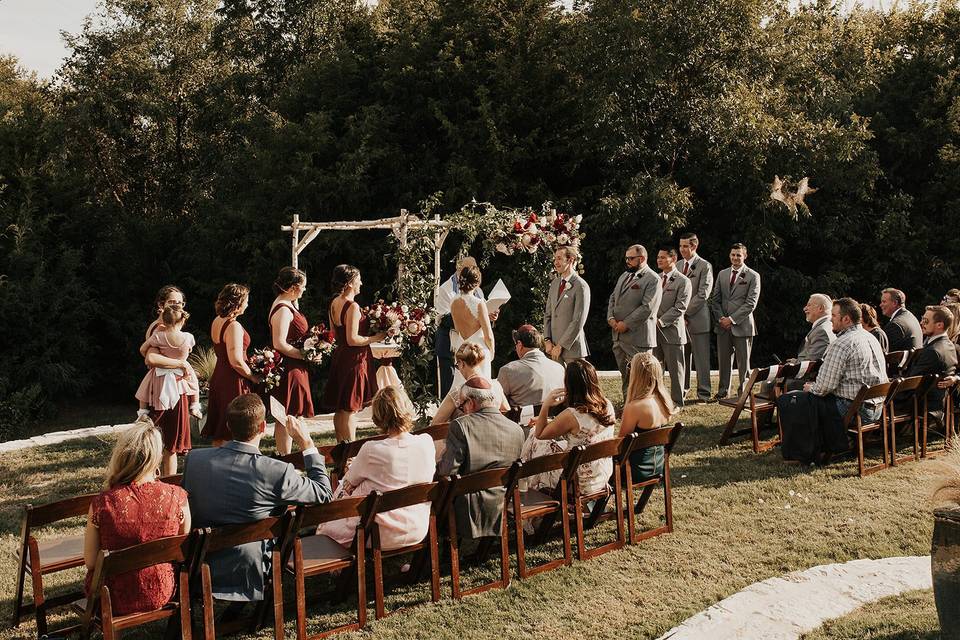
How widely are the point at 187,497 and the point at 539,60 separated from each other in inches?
665

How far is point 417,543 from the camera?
4902mm

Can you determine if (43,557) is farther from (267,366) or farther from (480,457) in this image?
(267,366)

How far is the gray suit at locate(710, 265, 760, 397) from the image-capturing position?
34.3 feet

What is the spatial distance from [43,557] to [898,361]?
759 centimetres

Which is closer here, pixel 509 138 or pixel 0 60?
pixel 509 138

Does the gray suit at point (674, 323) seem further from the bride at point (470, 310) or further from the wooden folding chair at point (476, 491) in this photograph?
the wooden folding chair at point (476, 491)

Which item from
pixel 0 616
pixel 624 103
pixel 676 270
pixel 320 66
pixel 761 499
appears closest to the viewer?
pixel 0 616

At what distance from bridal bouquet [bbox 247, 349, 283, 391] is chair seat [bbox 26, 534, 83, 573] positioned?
2261 mm

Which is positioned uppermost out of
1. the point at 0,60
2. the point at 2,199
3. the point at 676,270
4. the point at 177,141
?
the point at 0,60

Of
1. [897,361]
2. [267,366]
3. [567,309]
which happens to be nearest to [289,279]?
[267,366]

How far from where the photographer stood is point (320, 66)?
830 inches

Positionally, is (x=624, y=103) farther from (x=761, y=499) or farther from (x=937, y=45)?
(x=761, y=499)

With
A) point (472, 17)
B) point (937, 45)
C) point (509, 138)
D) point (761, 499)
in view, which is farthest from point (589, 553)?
point (937, 45)

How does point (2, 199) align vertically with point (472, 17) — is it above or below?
below
